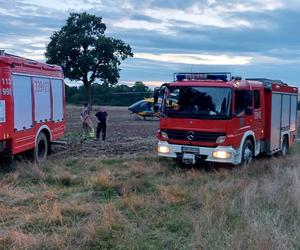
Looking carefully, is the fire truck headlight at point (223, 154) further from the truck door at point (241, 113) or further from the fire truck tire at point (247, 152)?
the fire truck tire at point (247, 152)

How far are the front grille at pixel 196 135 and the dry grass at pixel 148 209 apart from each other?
2.85 feet

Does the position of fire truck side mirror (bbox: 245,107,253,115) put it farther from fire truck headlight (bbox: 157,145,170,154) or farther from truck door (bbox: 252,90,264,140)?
fire truck headlight (bbox: 157,145,170,154)

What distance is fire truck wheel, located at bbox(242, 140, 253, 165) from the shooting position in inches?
532

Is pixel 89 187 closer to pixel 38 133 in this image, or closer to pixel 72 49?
pixel 38 133

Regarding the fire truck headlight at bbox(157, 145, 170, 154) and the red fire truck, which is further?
the fire truck headlight at bbox(157, 145, 170, 154)

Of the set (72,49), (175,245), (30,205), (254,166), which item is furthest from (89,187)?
(72,49)

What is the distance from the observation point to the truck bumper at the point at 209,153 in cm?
1260

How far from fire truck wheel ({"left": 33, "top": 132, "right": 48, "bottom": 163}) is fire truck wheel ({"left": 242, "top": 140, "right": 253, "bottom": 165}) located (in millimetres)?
5698

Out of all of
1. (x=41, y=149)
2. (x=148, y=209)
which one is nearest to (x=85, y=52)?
(x=41, y=149)

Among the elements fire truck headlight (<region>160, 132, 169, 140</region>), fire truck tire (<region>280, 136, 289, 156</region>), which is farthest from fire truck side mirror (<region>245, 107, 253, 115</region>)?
fire truck tire (<region>280, 136, 289, 156</region>)

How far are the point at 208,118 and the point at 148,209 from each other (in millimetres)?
4790

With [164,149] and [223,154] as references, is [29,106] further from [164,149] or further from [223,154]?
[223,154]

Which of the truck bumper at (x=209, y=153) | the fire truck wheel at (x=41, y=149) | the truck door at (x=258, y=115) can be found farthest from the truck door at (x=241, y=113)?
the fire truck wheel at (x=41, y=149)

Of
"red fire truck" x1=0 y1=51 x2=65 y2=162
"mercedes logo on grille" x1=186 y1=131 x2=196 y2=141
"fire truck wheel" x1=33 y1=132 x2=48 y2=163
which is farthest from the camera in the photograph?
"fire truck wheel" x1=33 y1=132 x2=48 y2=163
